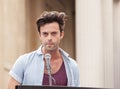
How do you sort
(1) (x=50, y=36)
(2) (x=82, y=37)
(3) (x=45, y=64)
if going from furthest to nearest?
(2) (x=82, y=37)
(3) (x=45, y=64)
(1) (x=50, y=36)

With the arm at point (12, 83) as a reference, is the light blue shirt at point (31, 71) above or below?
above

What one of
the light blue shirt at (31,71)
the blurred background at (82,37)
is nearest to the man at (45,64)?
the light blue shirt at (31,71)

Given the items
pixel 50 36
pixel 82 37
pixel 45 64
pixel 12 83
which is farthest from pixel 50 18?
pixel 82 37

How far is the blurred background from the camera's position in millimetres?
7969

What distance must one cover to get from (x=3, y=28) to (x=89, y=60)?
1.92 metres

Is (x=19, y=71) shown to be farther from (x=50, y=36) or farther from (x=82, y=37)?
(x=82, y=37)

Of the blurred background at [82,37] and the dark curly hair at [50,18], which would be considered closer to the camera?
the dark curly hair at [50,18]

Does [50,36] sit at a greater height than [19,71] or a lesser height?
greater

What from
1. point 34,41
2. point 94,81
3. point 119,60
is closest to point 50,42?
point 94,81

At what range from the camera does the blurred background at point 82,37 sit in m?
7.97

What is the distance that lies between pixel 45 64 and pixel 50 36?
216 mm

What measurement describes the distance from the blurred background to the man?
4.83 meters

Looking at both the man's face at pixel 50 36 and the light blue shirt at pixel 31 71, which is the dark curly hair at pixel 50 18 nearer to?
the man's face at pixel 50 36

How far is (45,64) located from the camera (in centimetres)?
275
